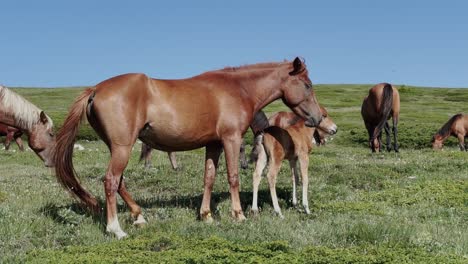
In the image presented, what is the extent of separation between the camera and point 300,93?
9.48m

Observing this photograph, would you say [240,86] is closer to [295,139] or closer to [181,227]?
[295,139]

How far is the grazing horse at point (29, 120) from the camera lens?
998 cm

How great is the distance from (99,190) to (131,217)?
3759 mm

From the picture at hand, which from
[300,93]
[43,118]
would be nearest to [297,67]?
[300,93]

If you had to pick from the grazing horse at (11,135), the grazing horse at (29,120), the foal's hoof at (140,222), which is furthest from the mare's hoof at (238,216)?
the grazing horse at (11,135)

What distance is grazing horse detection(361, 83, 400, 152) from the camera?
71.0ft

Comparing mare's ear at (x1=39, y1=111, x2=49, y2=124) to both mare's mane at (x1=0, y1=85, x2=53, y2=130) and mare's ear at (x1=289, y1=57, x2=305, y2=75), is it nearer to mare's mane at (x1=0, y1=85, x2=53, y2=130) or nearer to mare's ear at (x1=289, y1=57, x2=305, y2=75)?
mare's mane at (x1=0, y1=85, x2=53, y2=130)

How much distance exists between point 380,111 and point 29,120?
1533 cm

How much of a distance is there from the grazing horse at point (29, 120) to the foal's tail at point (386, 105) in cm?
1387

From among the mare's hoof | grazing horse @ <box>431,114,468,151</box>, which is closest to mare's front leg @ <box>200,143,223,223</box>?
the mare's hoof

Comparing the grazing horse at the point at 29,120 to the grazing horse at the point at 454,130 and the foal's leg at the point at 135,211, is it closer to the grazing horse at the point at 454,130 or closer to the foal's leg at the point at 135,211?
the foal's leg at the point at 135,211

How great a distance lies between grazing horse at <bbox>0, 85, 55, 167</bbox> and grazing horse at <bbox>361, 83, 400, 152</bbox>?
45.3ft

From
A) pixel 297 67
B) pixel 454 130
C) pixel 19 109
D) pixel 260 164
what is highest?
pixel 297 67

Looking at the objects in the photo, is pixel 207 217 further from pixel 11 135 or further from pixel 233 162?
pixel 11 135
